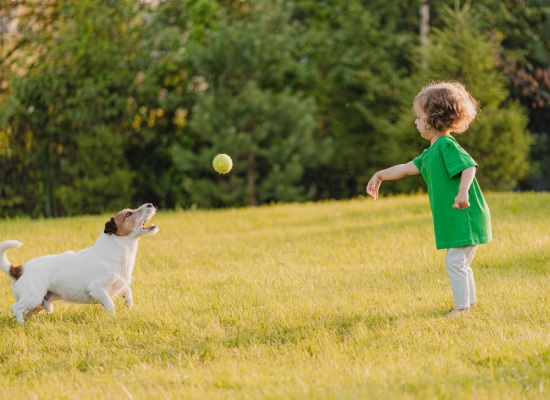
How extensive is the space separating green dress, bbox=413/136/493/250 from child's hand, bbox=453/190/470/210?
0.16m

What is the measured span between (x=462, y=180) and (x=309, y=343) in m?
1.43

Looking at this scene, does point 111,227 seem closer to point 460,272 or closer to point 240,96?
point 460,272

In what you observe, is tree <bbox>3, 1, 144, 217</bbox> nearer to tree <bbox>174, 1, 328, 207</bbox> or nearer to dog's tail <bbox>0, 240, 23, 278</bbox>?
tree <bbox>174, 1, 328, 207</bbox>

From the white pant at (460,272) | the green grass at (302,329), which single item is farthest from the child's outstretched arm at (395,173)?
the green grass at (302,329)

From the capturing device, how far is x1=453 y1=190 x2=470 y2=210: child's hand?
4.57 metres

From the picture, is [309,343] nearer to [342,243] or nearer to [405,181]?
[342,243]

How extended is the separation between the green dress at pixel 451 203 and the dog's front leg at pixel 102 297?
236cm

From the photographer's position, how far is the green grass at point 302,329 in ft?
11.9

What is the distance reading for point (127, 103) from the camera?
1585 cm

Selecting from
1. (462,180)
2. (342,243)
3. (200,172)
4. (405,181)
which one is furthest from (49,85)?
(462,180)

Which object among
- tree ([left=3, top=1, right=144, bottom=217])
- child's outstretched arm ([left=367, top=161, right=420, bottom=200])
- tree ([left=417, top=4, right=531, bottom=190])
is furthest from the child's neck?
tree ([left=3, top=1, right=144, bottom=217])

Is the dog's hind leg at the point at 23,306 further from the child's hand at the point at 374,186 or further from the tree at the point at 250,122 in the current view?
the tree at the point at 250,122

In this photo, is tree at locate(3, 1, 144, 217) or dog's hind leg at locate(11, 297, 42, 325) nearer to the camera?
dog's hind leg at locate(11, 297, 42, 325)

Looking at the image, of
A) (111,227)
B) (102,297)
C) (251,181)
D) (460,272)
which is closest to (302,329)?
(460,272)
